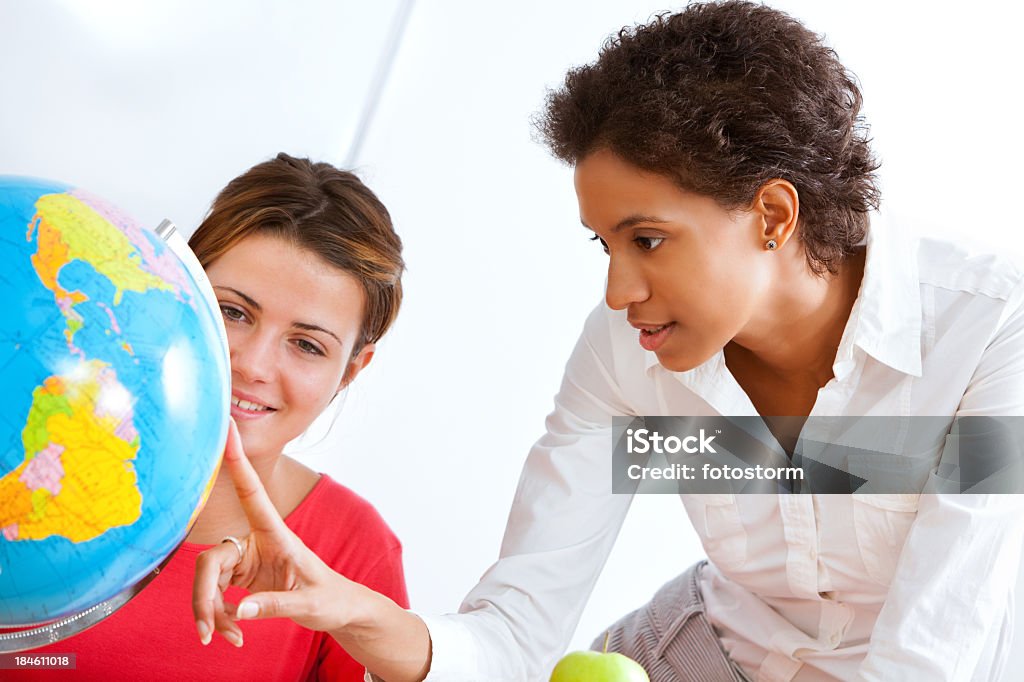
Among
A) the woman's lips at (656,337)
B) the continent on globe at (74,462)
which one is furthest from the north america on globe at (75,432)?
the woman's lips at (656,337)

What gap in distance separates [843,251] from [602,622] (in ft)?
6.45

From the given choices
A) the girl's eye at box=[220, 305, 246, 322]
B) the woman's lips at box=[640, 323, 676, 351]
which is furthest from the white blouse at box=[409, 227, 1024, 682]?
the girl's eye at box=[220, 305, 246, 322]

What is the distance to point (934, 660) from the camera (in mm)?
1327

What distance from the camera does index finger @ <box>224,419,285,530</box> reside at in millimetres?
1087

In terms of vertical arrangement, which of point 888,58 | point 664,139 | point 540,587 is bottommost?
point 540,587

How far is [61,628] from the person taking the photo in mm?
1012

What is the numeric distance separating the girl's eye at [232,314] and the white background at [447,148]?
98cm

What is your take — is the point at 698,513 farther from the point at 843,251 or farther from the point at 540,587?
the point at 843,251

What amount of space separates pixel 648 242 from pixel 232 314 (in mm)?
676

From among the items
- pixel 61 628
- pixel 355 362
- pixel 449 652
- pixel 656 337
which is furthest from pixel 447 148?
pixel 61 628

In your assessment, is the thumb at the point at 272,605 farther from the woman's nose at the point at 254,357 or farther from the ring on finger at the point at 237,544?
the woman's nose at the point at 254,357

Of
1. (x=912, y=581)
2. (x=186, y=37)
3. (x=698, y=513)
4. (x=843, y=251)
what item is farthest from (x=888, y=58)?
(x=186, y=37)

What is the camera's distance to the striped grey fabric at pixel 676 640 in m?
1.73

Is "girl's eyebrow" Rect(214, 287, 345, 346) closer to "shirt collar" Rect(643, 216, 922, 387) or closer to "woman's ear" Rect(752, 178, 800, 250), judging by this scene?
"woman's ear" Rect(752, 178, 800, 250)
